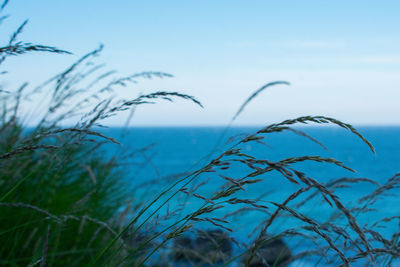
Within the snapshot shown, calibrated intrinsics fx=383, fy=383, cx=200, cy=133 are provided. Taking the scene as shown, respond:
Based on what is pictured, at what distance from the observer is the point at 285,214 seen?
80.4 inches

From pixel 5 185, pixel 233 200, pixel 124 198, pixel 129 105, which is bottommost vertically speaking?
pixel 124 198

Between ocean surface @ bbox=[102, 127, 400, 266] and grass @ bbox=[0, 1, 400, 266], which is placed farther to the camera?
ocean surface @ bbox=[102, 127, 400, 266]

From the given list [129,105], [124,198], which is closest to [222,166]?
[129,105]

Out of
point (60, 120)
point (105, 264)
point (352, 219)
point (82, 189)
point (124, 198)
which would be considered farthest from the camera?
point (124, 198)

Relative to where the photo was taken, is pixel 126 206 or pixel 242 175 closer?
pixel 126 206

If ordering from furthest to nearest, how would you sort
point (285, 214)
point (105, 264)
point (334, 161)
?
point (285, 214) → point (105, 264) → point (334, 161)

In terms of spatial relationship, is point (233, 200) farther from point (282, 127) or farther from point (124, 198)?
point (124, 198)

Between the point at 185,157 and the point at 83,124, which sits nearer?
the point at 83,124

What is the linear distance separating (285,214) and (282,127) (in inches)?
45.2

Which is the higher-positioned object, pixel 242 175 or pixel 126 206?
pixel 126 206

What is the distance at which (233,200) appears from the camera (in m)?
1.03

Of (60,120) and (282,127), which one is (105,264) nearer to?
(282,127)

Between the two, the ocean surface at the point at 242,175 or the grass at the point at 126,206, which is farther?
the ocean surface at the point at 242,175

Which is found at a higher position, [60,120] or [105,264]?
[60,120]
